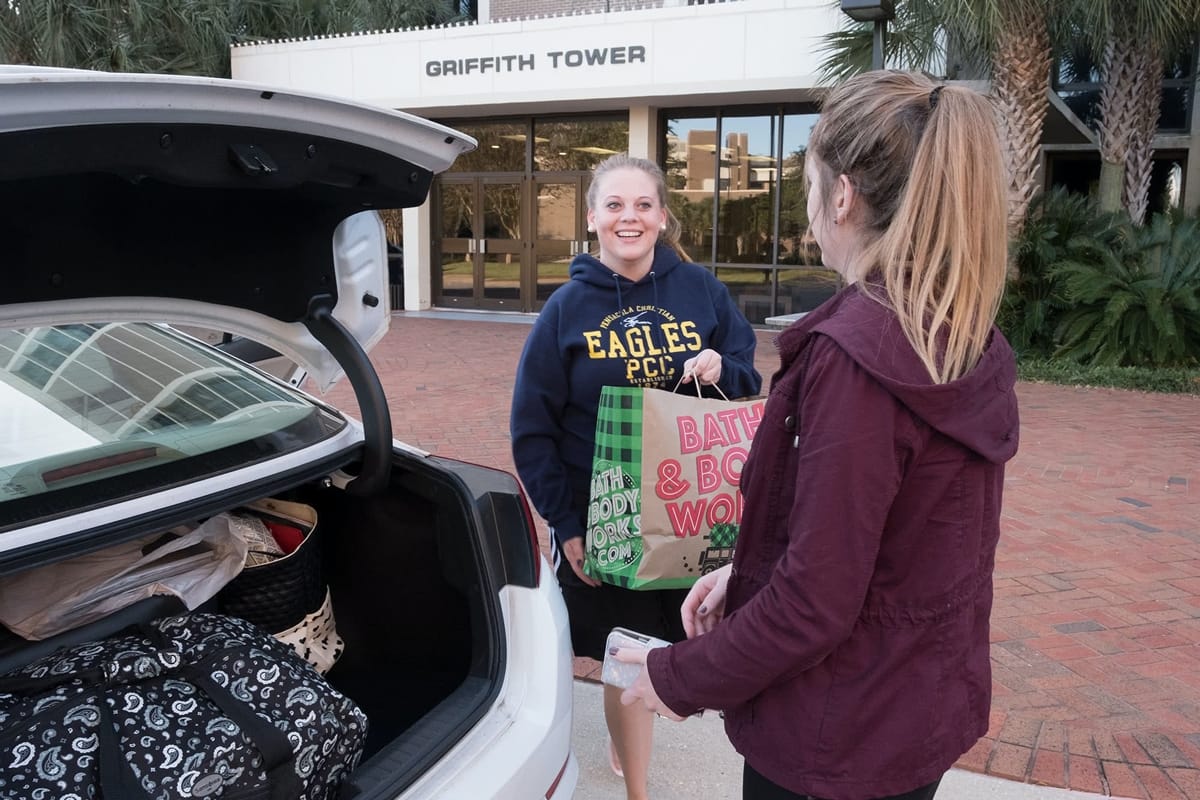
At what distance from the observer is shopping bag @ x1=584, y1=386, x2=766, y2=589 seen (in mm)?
2260

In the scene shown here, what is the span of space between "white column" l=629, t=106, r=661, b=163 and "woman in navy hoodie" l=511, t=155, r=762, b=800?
12.2 m

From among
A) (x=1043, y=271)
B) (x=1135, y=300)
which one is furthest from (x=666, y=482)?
(x=1043, y=271)

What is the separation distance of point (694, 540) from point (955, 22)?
9.56 m

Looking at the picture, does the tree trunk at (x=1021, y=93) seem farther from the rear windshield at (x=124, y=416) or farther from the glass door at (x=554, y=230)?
the rear windshield at (x=124, y=416)

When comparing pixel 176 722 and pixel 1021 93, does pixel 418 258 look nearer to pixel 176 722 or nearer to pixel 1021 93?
pixel 1021 93

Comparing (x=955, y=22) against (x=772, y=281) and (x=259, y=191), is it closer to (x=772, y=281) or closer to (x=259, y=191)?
(x=772, y=281)

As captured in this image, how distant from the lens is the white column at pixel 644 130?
47.2 ft

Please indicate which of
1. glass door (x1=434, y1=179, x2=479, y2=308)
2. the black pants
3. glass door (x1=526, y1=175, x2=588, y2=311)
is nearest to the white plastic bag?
the black pants

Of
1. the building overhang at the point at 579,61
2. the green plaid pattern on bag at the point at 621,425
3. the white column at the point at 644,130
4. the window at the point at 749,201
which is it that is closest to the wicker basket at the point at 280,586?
the green plaid pattern on bag at the point at 621,425

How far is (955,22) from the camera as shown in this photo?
400 inches

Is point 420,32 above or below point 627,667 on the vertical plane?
above

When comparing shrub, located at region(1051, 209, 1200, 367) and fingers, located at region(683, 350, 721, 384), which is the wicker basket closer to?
fingers, located at region(683, 350, 721, 384)

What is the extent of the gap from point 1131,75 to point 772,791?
12.2 m

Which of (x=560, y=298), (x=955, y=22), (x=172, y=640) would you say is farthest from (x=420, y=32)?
(x=172, y=640)
